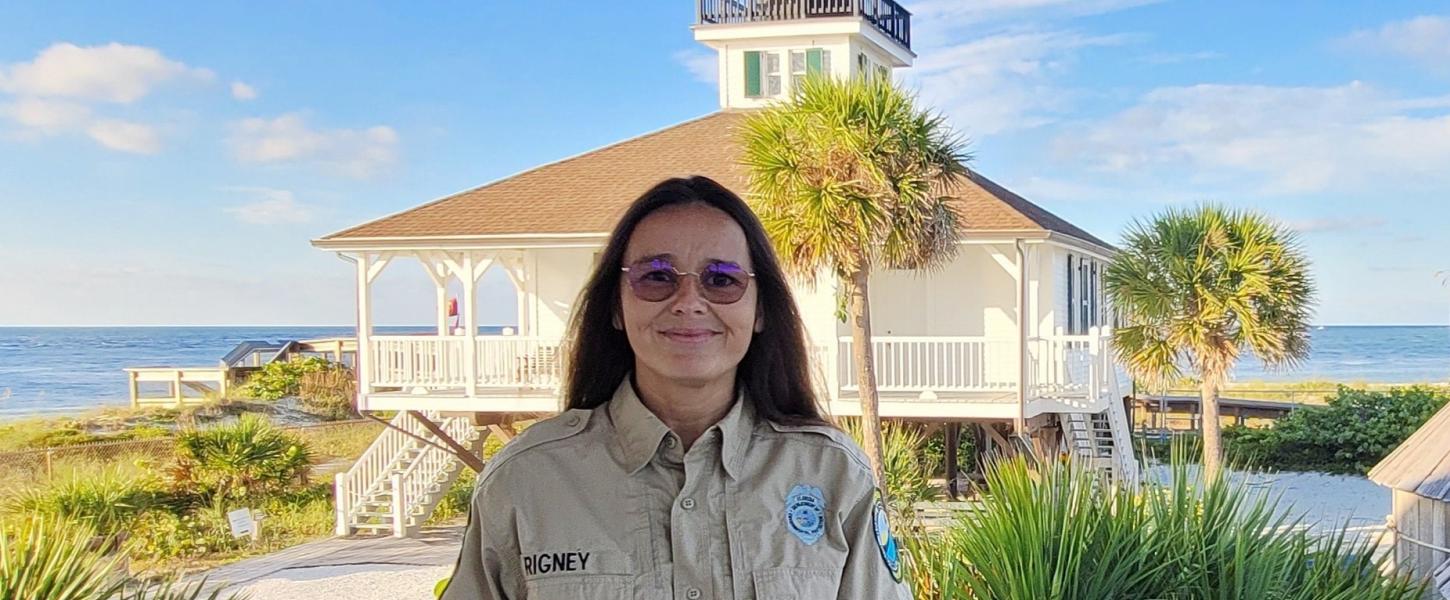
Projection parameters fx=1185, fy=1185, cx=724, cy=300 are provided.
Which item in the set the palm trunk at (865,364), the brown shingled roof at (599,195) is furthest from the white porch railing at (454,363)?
the palm trunk at (865,364)

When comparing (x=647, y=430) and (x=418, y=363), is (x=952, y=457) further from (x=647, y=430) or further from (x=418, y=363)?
(x=647, y=430)

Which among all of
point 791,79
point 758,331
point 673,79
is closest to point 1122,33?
point 673,79

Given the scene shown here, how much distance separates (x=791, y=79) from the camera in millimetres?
18625

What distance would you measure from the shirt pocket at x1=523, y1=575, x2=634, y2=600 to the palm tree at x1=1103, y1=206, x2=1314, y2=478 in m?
15.2

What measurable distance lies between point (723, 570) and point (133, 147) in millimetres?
93387

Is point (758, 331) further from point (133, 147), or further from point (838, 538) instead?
point (133, 147)

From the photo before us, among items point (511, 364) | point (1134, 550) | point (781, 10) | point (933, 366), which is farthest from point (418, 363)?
point (1134, 550)

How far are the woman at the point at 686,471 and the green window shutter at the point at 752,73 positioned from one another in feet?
55.9

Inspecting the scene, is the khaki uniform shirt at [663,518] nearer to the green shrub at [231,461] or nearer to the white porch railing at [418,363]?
the white porch railing at [418,363]

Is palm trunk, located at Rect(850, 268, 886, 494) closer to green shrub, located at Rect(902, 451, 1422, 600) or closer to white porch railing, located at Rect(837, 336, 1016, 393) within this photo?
white porch railing, located at Rect(837, 336, 1016, 393)

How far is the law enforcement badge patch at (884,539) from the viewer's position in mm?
2010

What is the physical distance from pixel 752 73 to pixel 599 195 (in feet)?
12.2

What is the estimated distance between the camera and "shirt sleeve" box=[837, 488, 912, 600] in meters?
1.96

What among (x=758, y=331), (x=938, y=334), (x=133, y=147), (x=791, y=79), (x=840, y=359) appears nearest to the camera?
(x=758, y=331)
